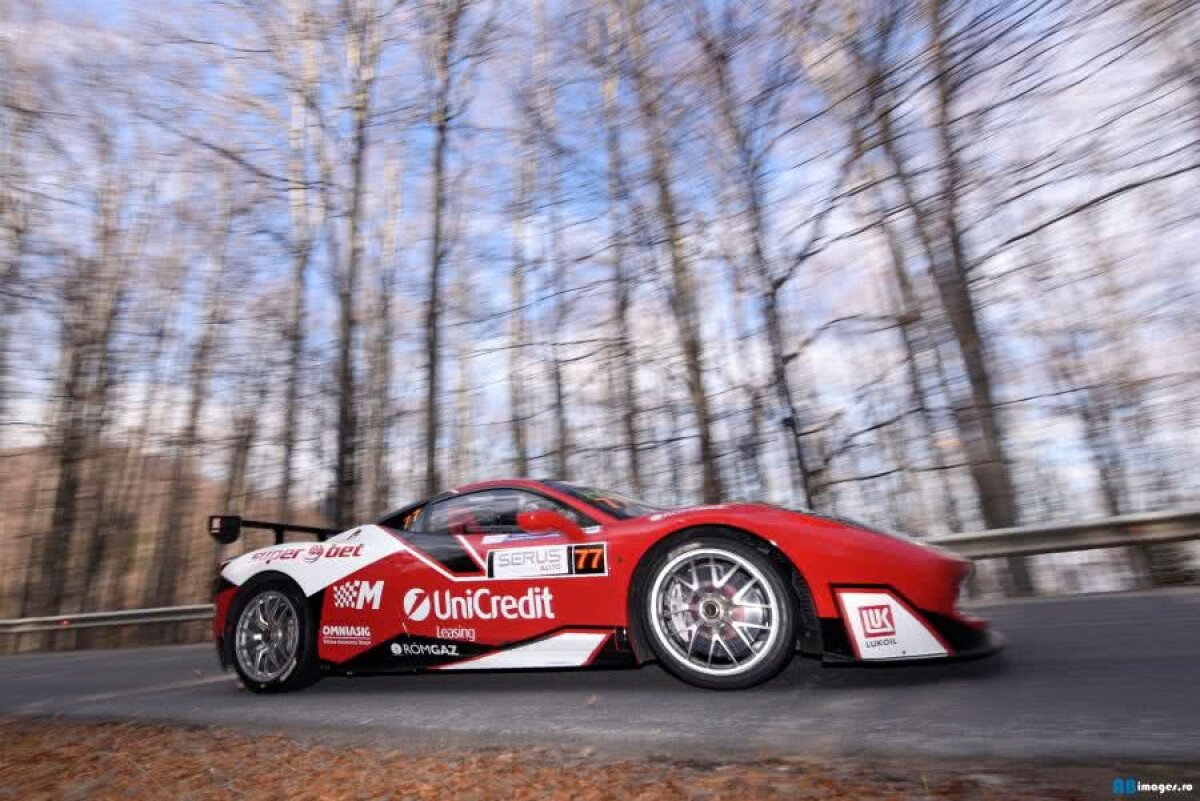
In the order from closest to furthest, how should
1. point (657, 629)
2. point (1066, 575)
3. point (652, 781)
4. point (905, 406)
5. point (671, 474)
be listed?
point (652, 781) → point (657, 629) → point (1066, 575) → point (905, 406) → point (671, 474)

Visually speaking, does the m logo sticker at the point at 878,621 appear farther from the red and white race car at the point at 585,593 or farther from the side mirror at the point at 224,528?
the side mirror at the point at 224,528

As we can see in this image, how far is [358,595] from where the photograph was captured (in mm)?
4137

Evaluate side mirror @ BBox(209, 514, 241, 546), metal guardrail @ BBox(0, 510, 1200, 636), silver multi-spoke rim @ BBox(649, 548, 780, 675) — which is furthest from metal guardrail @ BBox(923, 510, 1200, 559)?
side mirror @ BBox(209, 514, 241, 546)

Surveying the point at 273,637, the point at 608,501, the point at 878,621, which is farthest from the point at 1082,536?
the point at 273,637

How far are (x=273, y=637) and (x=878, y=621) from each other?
3607 millimetres

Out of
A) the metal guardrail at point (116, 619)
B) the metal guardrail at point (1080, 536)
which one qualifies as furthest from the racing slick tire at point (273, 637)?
the metal guardrail at point (116, 619)

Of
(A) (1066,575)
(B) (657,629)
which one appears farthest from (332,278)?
(A) (1066,575)

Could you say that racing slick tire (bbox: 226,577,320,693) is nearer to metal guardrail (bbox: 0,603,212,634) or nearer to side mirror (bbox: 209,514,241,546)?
side mirror (bbox: 209,514,241,546)

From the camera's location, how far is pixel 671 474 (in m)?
A: 11.4

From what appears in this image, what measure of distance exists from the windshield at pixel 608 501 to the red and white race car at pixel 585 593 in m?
0.02

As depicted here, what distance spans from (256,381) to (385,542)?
1346 centimetres

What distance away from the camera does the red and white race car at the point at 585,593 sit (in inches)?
118

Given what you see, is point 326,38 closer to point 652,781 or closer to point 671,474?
point 671,474

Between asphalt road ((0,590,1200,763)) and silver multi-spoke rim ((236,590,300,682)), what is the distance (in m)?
0.23
